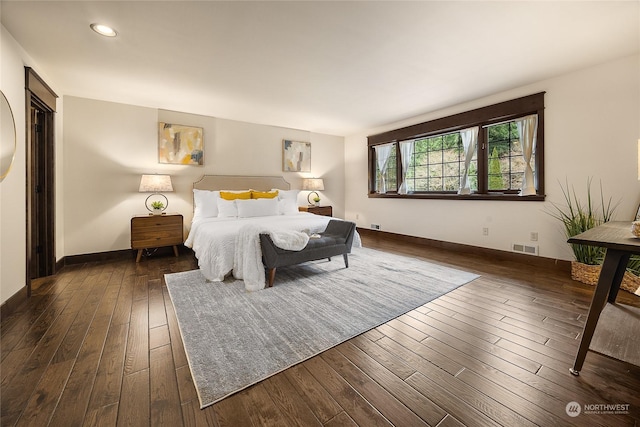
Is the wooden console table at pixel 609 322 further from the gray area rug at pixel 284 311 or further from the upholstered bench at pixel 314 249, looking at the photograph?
the upholstered bench at pixel 314 249

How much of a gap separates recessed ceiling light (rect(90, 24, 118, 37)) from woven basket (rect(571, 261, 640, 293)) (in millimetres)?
5257

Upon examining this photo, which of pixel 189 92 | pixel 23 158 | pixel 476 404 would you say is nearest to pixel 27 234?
pixel 23 158

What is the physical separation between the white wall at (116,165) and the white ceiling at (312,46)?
1.06 feet

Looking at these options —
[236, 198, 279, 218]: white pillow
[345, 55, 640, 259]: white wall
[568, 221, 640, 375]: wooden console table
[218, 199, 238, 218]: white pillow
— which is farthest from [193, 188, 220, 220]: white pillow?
[568, 221, 640, 375]: wooden console table

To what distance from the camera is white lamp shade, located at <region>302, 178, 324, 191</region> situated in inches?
227

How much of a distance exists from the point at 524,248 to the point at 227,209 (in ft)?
14.6

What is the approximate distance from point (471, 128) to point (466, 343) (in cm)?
371

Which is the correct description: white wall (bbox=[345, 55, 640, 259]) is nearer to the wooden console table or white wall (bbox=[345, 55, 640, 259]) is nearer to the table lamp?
the wooden console table

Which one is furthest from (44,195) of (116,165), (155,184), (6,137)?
(6,137)

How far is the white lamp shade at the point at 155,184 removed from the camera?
3926 mm

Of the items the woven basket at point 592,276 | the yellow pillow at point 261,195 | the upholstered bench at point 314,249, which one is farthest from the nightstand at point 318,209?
the woven basket at point 592,276

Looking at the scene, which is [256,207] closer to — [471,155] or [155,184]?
[155,184]

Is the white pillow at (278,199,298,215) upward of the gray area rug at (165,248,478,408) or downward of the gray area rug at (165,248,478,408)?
upward

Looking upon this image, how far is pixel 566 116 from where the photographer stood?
131 inches
